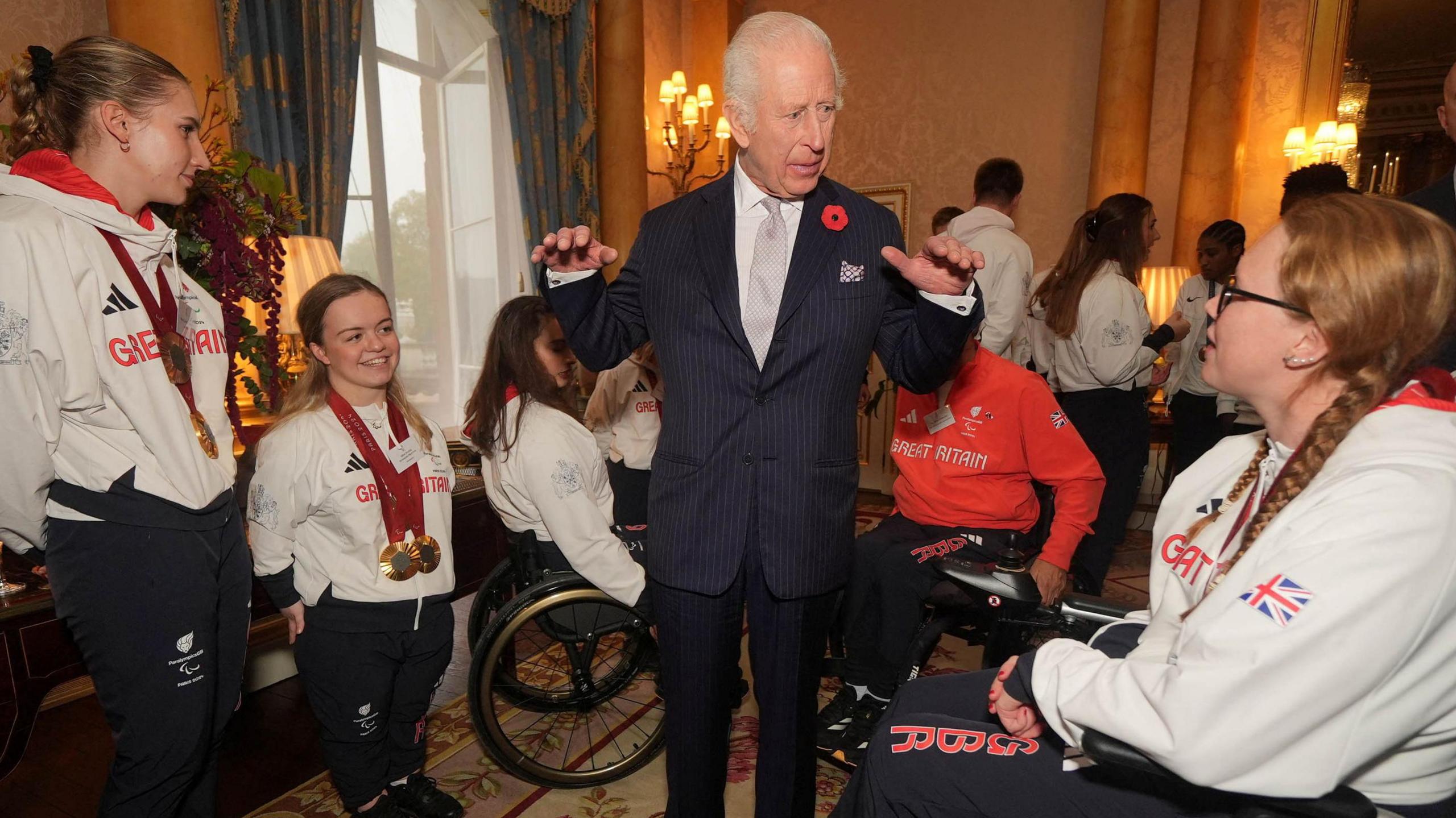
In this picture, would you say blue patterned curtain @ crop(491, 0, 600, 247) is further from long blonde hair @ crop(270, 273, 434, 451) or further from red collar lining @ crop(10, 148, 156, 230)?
red collar lining @ crop(10, 148, 156, 230)

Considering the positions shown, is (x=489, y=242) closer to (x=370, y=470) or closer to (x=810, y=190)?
(x=370, y=470)

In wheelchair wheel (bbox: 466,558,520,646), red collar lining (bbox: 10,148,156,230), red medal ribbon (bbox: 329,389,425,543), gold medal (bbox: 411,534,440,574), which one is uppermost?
red collar lining (bbox: 10,148,156,230)

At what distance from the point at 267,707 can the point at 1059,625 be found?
257cm

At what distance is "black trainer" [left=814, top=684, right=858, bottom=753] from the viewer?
2129 mm

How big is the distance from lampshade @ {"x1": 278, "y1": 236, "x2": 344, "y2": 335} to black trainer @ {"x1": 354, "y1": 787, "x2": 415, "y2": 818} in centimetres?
141

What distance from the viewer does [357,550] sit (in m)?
1.76

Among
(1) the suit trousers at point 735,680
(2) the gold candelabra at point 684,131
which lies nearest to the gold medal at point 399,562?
(1) the suit trousers at point 735,680

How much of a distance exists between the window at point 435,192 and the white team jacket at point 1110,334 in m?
2.92

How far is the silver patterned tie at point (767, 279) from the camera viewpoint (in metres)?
1.33

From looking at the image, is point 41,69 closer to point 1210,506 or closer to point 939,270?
point 939,270

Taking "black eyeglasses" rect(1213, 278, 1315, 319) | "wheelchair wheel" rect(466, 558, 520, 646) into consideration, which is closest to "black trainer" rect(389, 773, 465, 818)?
"wheelchair wheel" rect(466, 558, 520, 646)

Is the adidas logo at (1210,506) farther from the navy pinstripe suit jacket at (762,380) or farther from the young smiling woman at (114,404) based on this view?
the young smiling woman at (114,404)

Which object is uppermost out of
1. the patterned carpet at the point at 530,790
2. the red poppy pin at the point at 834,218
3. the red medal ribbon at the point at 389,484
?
the red poppy pin at the point at 834,218

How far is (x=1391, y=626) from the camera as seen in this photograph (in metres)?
0.80
